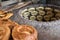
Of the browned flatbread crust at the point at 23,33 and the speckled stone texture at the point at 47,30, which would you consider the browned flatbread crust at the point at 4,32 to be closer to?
the browned flatbread crust at the point at 23,33

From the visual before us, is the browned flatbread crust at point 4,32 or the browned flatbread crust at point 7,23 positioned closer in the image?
the browned flatbread crust at point 4,32

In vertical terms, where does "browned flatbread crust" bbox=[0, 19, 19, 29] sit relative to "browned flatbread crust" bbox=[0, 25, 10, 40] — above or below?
above

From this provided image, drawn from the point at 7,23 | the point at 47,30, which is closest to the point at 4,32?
the point at 7,23

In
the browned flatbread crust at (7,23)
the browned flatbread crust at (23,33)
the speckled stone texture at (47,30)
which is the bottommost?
the speckled stone texture at (47,30)

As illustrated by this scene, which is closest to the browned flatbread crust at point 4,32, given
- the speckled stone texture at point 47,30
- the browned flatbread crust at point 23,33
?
the browned flatbread crust at point 23,33

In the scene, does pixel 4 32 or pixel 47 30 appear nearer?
pixel 4 32

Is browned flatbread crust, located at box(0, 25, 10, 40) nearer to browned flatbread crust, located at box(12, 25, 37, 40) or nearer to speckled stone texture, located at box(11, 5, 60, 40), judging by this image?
browned flatbread crust, located at box(12, 25, 37, 40)

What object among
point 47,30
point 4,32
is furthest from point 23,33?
point 47,30

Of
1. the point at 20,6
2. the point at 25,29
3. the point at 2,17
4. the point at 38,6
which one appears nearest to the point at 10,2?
the point at 20,6

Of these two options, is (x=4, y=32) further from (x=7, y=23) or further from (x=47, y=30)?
(x=47, y=30)

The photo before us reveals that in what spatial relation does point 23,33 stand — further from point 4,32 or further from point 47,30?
point 47,30

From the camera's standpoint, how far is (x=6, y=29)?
2.67 feet

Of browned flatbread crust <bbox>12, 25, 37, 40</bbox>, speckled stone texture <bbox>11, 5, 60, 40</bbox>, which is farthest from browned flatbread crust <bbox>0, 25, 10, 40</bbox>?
speckled stone texture <bbox>11, 5, 60, 40</bbox>

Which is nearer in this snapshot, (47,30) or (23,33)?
(23,33)
